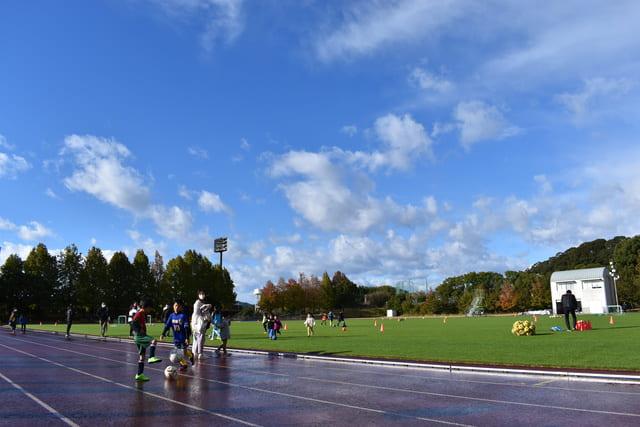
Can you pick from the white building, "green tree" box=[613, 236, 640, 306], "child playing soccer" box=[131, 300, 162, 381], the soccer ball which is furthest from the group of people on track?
"green tree" box=[613, 236, 640, 306]

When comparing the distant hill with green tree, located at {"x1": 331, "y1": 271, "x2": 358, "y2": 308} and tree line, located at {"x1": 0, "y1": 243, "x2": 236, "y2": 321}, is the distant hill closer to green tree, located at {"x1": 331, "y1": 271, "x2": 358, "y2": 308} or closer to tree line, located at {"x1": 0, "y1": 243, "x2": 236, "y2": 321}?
green tree, located at {"x1": 331, "y1": 271, "x2": 358, "y2": 308}

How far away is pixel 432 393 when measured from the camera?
33.4ft

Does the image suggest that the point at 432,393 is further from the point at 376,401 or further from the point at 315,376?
the point at 315,376

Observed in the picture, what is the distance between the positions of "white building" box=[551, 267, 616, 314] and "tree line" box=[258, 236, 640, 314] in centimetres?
592

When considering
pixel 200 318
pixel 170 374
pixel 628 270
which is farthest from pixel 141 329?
pixel 628 270

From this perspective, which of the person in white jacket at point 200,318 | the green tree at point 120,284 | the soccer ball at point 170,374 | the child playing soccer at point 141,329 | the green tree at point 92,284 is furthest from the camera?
the green tree at point 120,284

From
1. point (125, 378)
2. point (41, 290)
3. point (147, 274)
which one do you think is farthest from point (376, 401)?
point (147, 274)

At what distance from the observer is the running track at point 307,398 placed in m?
7.82

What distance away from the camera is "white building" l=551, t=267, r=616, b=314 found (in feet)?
254

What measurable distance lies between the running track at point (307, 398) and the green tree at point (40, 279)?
74983 millimetres

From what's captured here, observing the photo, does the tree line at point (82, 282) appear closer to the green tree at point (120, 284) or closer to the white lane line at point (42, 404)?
the green tree at point (120, 284)

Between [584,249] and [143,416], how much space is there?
149 meters

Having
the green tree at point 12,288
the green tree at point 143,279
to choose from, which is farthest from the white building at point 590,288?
the green tree at point 12,288

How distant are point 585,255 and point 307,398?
145m
